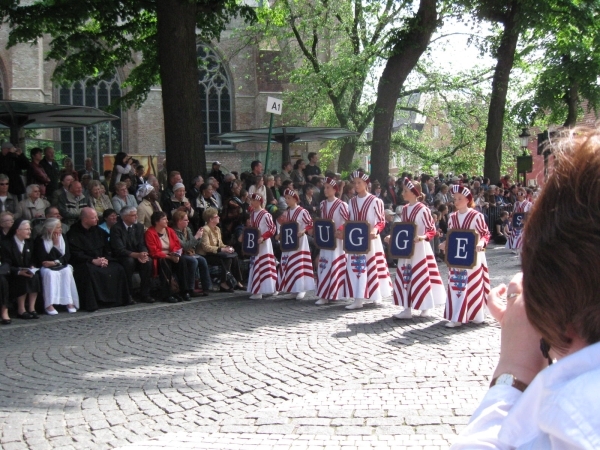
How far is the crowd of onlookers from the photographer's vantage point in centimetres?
1191

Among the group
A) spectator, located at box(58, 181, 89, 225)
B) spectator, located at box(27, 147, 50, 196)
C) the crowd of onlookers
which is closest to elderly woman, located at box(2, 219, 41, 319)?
the crowd of onlookers

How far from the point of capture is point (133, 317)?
11.6m

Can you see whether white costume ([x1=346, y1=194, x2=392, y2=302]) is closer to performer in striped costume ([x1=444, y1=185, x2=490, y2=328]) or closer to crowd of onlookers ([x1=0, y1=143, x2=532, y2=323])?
performer in striped costume ([x1=444, y1=185, x2=490, y2=328])

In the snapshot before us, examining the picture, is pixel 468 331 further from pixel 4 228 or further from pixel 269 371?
pixel 4 228

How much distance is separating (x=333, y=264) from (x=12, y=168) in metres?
6.87

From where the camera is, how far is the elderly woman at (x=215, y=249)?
47.2ft

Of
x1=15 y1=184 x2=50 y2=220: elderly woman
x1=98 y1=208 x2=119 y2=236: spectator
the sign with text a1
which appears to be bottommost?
x1=98 y1=208 x2=119 y2=236: spectator

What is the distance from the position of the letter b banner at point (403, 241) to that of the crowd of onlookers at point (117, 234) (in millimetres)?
3061

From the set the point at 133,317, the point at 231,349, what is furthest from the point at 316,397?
the point at 133,317

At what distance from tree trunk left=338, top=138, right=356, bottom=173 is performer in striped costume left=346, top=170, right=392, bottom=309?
18406 millimetres

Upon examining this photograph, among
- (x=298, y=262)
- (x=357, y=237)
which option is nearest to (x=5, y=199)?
(x=298, y=262)

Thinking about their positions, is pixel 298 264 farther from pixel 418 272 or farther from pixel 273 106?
pixel 273 106

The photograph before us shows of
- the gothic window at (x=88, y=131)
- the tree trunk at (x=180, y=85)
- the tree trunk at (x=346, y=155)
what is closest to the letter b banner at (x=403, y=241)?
the tree trunk at (x=180, y=85)

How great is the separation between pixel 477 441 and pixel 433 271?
9703 mm
